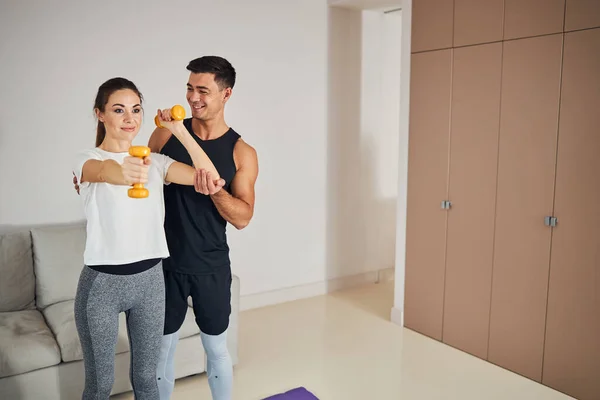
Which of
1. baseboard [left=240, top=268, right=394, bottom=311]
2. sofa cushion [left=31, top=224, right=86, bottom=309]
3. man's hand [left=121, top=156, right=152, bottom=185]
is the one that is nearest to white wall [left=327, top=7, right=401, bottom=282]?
baseboard [left=240, top=268, right=394, bottom=311]

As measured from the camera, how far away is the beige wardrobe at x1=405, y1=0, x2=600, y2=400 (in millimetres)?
3021

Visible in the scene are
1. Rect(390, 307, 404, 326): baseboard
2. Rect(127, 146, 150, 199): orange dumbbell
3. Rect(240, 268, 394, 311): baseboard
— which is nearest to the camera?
Rect(127, 146, 150, 199): orange dumbbell

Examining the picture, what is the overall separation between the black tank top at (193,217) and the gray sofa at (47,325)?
92 cm

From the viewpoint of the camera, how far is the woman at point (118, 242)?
75.6 inches

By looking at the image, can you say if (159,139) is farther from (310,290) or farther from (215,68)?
(310,290)

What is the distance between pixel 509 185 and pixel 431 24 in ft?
3.66

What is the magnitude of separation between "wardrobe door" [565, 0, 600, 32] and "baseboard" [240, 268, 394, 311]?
268 cm

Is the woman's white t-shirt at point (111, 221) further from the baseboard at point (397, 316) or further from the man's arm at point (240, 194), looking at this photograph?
the baseboard at point (397, 316)

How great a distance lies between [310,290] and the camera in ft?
15.8

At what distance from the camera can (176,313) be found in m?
2.29

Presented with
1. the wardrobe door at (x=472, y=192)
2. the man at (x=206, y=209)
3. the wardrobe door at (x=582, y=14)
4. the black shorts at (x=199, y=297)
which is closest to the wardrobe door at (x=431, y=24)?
the wardrobe door at (x=472, y=192)

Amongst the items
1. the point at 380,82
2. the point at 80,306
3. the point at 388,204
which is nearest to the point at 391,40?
the point at 380,82

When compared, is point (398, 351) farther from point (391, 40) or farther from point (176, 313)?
point (391, 40)

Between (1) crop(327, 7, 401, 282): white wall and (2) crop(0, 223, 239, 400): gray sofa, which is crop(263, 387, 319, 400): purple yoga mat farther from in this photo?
(1) crop(327, 7, 401, 282): white wall
